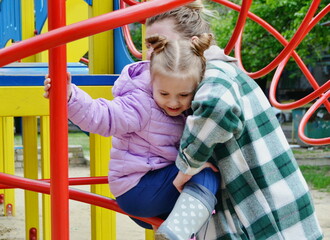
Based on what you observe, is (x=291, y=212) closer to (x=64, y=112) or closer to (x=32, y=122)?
(x=64, y=112)

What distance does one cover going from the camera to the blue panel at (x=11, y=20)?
15.0 feet

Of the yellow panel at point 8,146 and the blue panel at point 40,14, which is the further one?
the yellow panel at point 8,146

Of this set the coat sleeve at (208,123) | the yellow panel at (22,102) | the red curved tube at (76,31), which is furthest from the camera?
the yellow panel at (22,102)

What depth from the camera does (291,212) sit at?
1776mm

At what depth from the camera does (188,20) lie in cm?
178

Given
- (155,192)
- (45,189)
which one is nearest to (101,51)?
(45,189)

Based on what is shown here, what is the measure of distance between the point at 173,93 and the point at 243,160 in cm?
25

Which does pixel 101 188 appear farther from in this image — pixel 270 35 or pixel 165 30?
pixel 270 35

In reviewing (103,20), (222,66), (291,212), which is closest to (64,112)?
(103,20)

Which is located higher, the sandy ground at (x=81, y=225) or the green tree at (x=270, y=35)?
the green tree at (x=270, y=35)

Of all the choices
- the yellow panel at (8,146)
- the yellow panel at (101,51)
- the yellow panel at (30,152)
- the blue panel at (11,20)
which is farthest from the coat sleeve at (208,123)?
the yellow panel at (8,146)

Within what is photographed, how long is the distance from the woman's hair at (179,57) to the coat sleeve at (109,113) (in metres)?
0.11

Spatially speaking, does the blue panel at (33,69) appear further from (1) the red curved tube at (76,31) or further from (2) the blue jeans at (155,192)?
(1) the red curved tube at (76,31)

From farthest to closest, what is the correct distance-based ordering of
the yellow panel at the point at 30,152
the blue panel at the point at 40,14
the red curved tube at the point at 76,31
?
1. the blue panel at the point at 40,14
2. the yellow panel at the point at 30,152
3. the red curved tube at the point at 76,31
